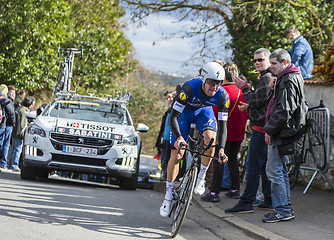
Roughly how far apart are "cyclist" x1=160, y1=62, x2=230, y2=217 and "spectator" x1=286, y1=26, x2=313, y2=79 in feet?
10.7

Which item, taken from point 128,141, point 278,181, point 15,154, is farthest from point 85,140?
point 278,181

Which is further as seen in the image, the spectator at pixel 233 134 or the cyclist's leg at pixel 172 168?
the spectator at pixel 233 134

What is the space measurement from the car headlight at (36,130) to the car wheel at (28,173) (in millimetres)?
776

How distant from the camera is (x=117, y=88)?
3494cm

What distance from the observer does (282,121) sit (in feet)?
23.2

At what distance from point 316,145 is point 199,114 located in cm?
296

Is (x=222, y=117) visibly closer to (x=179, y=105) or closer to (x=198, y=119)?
(x=198, y=119)

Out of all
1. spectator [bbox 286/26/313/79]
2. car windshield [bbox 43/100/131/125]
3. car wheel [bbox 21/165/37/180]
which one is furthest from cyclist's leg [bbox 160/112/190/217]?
car wheel [bbox 21/165/37/180]

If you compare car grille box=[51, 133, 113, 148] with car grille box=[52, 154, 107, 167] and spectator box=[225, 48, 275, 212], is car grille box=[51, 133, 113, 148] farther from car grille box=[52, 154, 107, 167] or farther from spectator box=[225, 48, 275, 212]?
spectator box=[225, 48, 275, 212]

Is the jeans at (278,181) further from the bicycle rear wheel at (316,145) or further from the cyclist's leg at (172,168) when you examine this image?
the bicycle rear wheel at (316,145)

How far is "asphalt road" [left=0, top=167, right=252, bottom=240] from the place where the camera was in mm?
6316

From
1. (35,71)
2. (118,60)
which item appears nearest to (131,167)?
(35,71)

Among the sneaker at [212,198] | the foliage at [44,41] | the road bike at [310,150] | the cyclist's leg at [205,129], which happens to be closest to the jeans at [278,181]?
the cyclist's leg at [205,129]

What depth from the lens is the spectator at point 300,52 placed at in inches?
394
